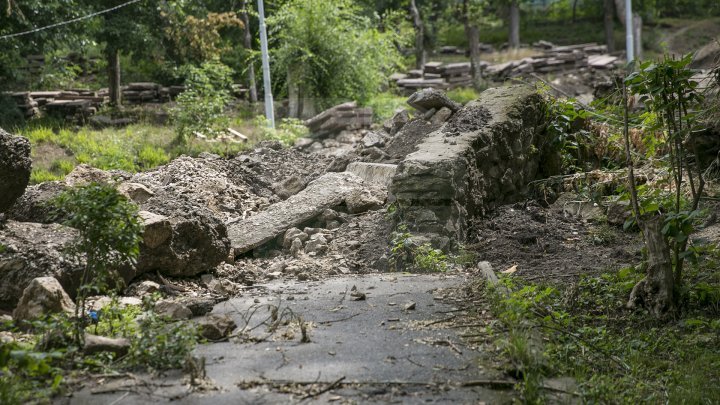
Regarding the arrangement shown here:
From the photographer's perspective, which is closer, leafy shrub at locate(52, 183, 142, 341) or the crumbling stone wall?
leafy shrub at locate(52, 183, 142, 341)

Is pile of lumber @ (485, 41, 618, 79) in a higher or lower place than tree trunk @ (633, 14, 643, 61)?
lower

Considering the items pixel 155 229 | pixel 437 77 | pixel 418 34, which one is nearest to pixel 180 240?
pixel 155 229

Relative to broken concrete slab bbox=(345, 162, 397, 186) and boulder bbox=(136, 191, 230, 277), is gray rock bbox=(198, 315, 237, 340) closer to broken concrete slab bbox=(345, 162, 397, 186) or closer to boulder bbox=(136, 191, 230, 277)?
boulder bbox=(136, 191, 230, 277)

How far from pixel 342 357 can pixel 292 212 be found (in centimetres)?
499

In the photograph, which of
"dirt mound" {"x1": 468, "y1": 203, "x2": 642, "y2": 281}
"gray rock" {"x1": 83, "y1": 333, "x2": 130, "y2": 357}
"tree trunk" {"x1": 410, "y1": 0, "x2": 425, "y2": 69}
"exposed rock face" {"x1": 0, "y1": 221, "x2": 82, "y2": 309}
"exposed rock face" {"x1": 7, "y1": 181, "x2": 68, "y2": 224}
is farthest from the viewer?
"tree trunk" {"x1": 410, "y1": 0, "x2": 425, "y2": 69}

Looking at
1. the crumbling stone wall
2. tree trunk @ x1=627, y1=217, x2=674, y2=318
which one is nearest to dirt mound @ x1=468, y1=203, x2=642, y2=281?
the crumbling stone wall

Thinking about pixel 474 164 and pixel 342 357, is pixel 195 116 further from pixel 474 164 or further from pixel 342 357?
pixel 342 357

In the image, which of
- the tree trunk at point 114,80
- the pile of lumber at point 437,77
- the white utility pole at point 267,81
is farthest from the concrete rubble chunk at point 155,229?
the pile of lumber at point 437,77

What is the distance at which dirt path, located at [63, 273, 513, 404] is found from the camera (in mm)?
4961

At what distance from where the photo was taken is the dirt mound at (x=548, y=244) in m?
8.28

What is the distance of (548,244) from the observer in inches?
366

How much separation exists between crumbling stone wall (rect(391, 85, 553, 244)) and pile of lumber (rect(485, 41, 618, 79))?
15.4 metres

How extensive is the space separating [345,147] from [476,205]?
635cm

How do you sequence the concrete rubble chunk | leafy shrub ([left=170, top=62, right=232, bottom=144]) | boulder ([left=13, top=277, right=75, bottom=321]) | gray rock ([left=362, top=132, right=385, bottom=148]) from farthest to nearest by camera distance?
1. leafy shrub ([left=170, top=62, right=232, bottom=144])
2. gray rock ([left=362, top=132, right=385, bottom=148])
3. the concrete rubble chunk
4. boulder ([left=13, top=277, right=75, bottom=321])
